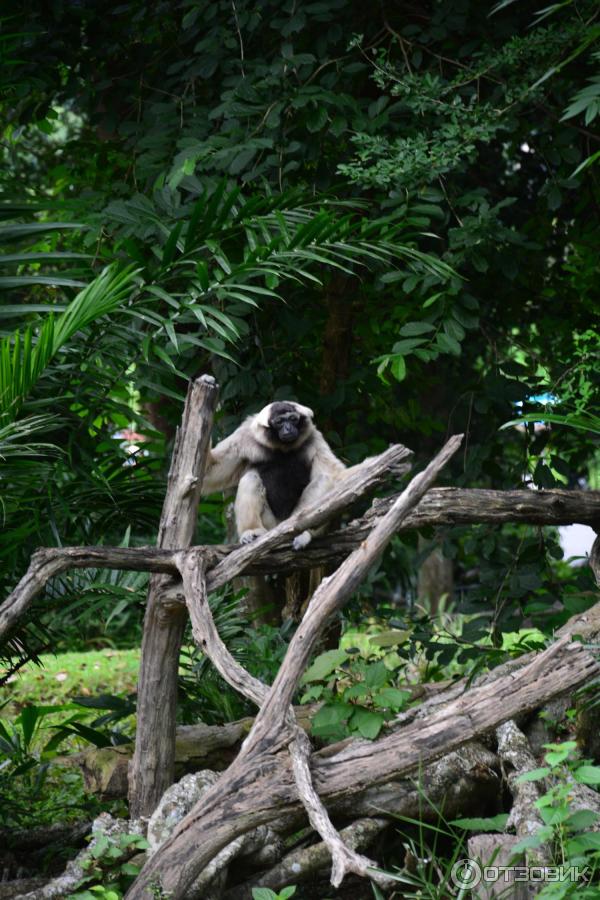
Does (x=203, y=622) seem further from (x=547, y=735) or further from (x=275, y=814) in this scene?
(x=547, y=735)

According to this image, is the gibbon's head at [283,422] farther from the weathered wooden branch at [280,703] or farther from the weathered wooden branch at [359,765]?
the weathered wooden branch at [359,765]

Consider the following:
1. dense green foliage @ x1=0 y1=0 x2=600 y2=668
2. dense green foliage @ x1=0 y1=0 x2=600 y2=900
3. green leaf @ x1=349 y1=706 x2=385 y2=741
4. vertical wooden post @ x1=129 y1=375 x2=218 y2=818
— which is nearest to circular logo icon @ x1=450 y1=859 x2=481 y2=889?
dense green foliage @ x1=0 y1=0 x2=600 y2=900

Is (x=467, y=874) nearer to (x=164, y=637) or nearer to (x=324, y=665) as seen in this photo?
(x=324, y=665)

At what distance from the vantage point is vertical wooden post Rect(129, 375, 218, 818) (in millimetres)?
4188

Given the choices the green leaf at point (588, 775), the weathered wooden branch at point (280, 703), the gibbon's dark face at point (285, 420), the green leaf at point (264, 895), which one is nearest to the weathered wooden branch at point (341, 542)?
the weathered wooden branch at point (280, 703)

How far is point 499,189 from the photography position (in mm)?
6832

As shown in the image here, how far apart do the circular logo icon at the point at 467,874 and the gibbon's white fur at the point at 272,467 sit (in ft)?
7.24

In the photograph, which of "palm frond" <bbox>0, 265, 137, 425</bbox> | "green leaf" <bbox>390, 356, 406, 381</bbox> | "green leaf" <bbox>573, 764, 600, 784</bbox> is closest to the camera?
"green leaf" <bbox>573, 764, 600, 784</bbox>

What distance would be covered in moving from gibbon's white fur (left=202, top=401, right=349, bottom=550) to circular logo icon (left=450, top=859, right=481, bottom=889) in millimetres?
2205

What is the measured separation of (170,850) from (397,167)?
3.28 m

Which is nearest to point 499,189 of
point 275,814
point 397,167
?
point 397,167

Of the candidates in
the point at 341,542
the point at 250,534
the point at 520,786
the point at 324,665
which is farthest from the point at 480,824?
the point at 250,534

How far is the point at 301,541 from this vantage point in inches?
181

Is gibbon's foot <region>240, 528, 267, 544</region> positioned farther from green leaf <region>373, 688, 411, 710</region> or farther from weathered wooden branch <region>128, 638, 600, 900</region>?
weathered wooden branch <region>128, 638, 600, 900</region>
